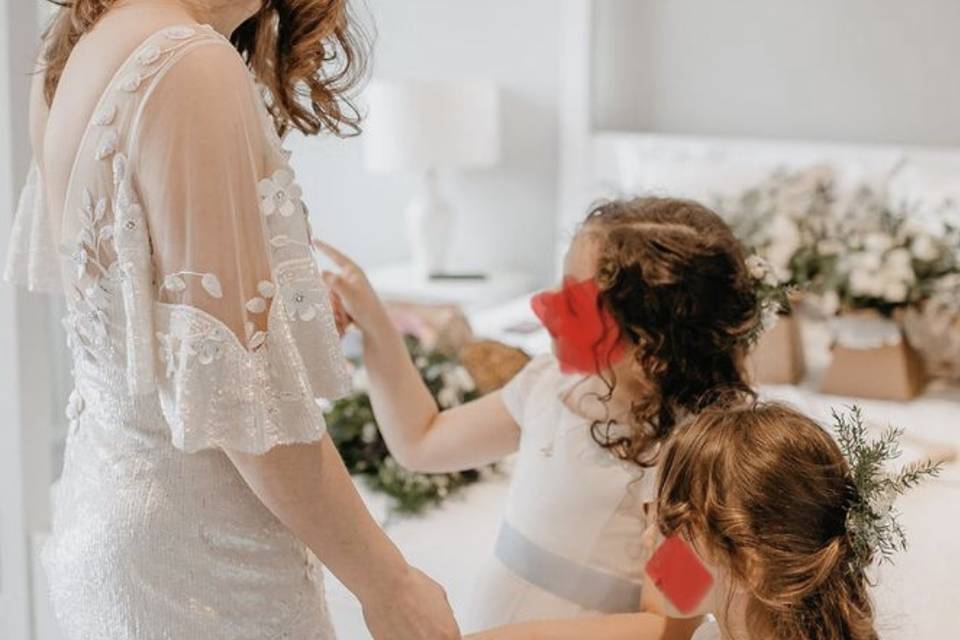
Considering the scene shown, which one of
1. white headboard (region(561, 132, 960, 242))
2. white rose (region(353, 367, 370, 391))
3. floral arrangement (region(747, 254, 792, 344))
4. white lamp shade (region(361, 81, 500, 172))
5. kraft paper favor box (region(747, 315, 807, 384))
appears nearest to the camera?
floral arrangement (region(747, 254, 792, 344))

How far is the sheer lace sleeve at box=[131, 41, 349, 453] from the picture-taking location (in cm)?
125

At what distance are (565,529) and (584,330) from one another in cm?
24

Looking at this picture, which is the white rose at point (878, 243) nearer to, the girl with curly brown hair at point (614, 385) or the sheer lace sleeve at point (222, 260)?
the girl with curly brown hair at point (614, 385)

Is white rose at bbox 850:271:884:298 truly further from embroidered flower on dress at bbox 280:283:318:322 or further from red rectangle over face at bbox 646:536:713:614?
embroidered flower on dress at bbox 280:283:318:322

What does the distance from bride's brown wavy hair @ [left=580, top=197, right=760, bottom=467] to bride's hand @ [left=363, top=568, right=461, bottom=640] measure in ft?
1.25

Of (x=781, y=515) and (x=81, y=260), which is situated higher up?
(x=81, y=260)

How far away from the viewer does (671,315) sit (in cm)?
169

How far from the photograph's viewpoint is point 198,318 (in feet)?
4.20

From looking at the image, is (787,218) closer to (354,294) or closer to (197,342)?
(354,294)

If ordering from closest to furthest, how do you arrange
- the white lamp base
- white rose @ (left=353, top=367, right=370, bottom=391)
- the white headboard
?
white rose @ (left=353, top=367, right=370, bottom=391)
the white headboard
the white lamp base

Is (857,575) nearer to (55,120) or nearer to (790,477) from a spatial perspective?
(790,477)

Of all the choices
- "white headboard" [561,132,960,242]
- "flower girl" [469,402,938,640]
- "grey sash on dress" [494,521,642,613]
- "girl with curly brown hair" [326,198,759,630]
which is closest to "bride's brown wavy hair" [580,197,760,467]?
"girl with curly brown hair" [326,198,759,630]

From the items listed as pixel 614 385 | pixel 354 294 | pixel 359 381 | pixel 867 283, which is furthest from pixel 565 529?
pixel 867 283

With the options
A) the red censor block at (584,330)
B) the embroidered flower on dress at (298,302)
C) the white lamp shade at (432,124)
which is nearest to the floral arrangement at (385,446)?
the red censor block at (584,330)
